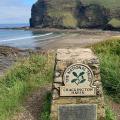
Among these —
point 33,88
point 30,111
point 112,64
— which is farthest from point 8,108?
point 112,64

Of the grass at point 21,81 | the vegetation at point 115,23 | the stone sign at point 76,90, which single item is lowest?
the vegetation at point 115,23

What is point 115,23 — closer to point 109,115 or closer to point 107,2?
point 107,2

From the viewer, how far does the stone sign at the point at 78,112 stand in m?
8.38

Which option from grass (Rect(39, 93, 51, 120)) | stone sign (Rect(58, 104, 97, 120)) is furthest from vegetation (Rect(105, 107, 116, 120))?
grass (Rect(39, 93, 51, 120))

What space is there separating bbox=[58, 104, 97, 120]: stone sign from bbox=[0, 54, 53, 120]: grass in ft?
4.04

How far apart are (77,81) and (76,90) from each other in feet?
0.58

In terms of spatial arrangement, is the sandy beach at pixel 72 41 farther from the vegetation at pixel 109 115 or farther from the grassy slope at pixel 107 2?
the grassy slope at pixel 107 2

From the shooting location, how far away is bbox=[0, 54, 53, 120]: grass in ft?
30.9

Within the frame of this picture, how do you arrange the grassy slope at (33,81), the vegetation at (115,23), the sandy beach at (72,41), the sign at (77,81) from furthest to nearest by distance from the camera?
the vegetation at (115,23) → the sandy beach at (72,41) → the grassy slope at (33,81) → the sign at (77,81)

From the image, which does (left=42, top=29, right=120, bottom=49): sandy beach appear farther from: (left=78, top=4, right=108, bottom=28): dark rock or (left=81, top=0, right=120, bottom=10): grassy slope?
(left=81, top=0, right=120, bottom=10): grassy slope

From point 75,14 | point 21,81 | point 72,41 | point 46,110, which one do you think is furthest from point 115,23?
point 46,110

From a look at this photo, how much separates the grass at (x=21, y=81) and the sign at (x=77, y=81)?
4.77 feet

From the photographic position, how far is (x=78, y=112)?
839 cm

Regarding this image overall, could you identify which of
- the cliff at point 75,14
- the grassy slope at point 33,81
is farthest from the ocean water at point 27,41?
the cliff at point 75,14
